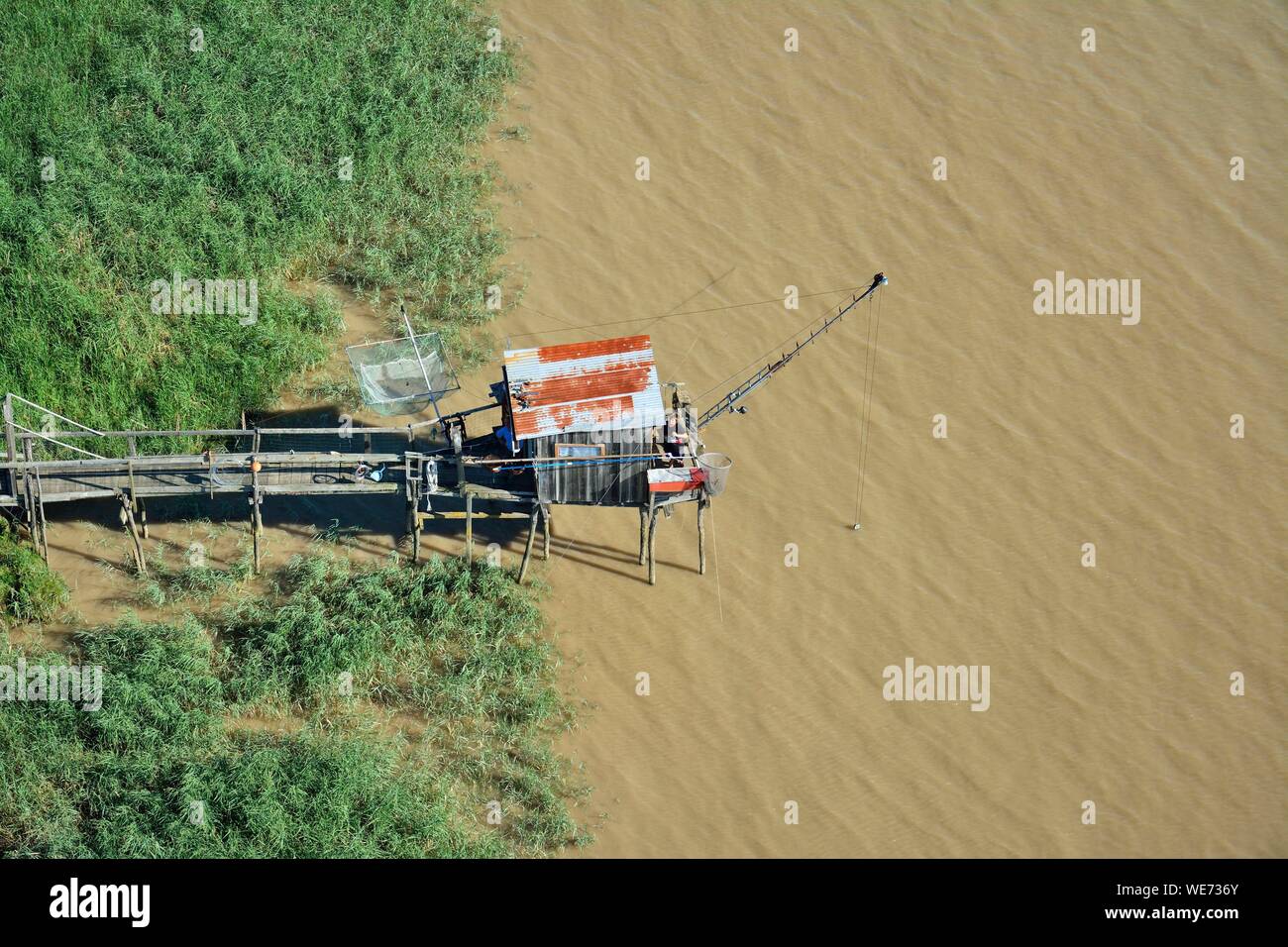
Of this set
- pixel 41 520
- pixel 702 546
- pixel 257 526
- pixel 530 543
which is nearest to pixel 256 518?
pixel 257 526

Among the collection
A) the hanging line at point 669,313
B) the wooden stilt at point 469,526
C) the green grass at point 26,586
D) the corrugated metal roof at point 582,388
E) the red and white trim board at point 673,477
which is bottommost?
the green grass at point 26,586

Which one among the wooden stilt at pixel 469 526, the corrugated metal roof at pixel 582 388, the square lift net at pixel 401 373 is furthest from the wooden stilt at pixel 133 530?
the corrugated metal roof at pixel 582 388

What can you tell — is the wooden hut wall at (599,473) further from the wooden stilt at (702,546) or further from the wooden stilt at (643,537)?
the wooden stilt at (702,546)

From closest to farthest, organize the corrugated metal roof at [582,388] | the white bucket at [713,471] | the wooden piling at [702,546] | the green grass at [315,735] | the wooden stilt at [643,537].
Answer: the green grass at [315,735], the corrugated metal roof at [582,388], the white bucket at [713,471], the wooden stilt at [643,537], the wooden piling at [702,546]

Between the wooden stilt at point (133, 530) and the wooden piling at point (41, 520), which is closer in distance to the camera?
the wooden piling at point (41, 520)

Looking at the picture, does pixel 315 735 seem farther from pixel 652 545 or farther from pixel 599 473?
pixel 652 545

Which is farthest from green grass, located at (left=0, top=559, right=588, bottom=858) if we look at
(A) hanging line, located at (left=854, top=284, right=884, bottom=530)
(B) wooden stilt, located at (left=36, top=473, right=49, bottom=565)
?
(A) hanging line, located at (left=854, top=284, right=884, bottom=530)
